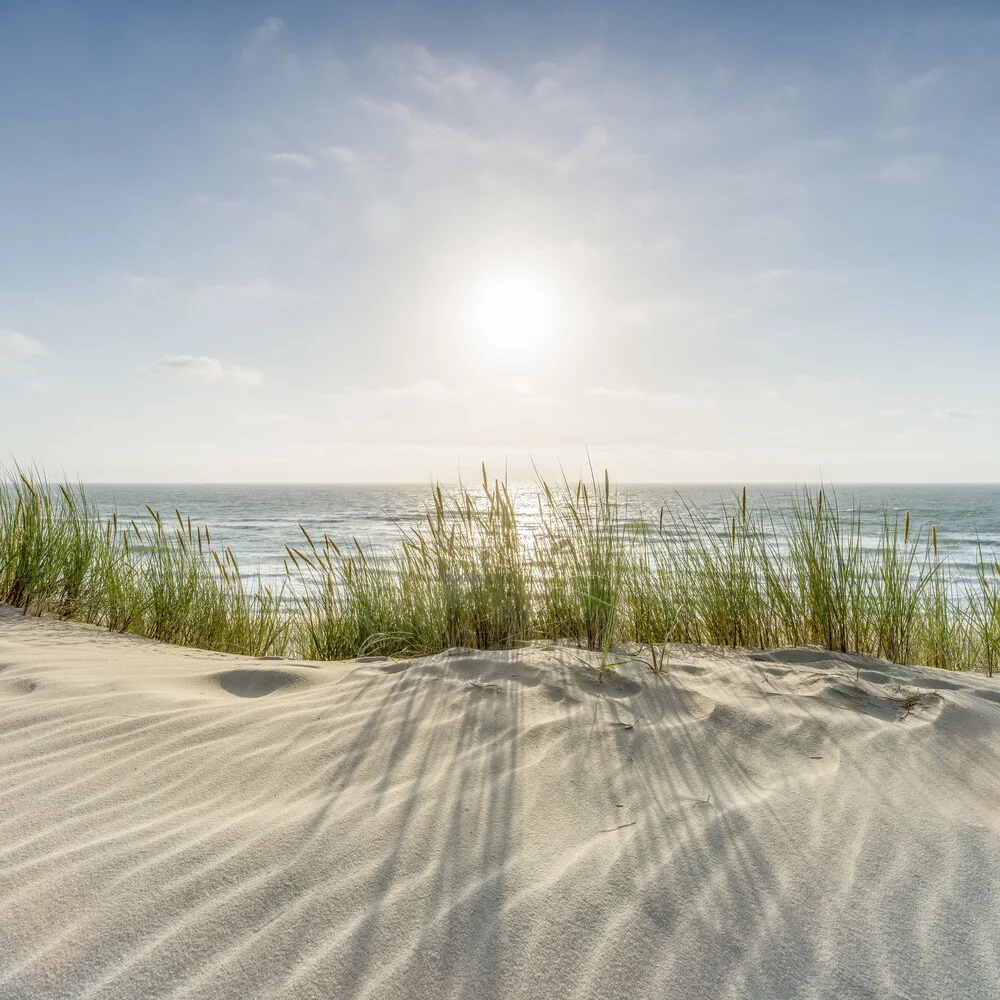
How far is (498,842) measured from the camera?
1.62m

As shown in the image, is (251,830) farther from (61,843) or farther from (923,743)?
(923,743)

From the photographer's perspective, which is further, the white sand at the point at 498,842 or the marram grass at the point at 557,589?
the marram grass at the point at 557,589

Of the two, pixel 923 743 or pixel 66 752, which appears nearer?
pixel 66 752

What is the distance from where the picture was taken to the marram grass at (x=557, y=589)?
3881mm

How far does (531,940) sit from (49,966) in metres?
0.92

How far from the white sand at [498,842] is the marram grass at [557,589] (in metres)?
1.09

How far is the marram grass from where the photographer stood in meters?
3.88

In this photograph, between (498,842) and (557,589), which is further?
(557,589)

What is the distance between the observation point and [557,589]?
4.13 metres

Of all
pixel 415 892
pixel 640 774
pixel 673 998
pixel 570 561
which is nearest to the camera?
pixel 673 998

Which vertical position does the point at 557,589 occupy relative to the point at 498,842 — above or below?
above

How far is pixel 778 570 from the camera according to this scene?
13.9 ft

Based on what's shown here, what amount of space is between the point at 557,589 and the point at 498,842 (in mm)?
2554

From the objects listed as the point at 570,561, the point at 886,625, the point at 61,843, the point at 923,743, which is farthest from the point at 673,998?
the point at 886,625
